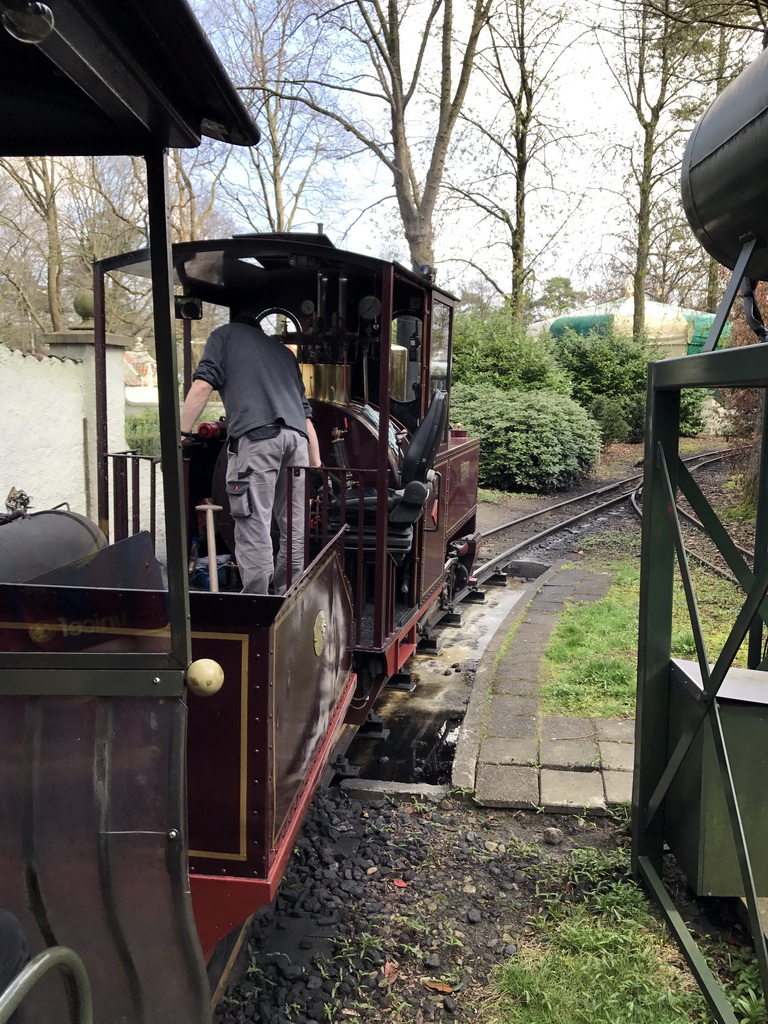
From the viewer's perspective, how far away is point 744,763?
2848 mm

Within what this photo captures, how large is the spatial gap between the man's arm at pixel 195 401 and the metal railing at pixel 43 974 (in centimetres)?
297

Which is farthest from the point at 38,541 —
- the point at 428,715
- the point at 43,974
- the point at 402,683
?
the point at 402,683

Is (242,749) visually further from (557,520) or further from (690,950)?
(557,520)

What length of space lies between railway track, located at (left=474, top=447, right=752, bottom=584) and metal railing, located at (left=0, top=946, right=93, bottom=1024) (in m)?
7.17

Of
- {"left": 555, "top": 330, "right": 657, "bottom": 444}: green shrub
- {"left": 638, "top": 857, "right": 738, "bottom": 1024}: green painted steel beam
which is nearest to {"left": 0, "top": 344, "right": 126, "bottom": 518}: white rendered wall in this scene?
{"left": 638, "top": 857, "right": 738, "bottom": 1024}: green painted steel beam

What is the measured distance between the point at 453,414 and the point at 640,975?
14547mm

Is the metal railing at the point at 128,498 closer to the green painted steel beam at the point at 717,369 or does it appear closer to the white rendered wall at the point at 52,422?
the white rendered wall at the point at 52,422

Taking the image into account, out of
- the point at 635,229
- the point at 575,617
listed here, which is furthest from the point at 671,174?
the point at 575,617

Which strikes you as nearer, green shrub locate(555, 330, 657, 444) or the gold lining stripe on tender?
the gold lining stripe on tender

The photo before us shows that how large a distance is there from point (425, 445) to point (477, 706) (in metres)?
1.71

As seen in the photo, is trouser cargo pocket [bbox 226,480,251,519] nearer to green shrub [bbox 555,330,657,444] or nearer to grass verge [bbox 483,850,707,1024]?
grass verge [bbox 483,850,707,1024]

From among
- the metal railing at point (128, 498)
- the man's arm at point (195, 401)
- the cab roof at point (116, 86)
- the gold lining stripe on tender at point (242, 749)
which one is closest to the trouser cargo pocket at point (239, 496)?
the man's arm at point (195, 401)

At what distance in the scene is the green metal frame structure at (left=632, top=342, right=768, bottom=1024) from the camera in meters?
2.62

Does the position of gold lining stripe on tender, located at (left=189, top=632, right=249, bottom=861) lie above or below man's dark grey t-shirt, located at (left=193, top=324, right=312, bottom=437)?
below
